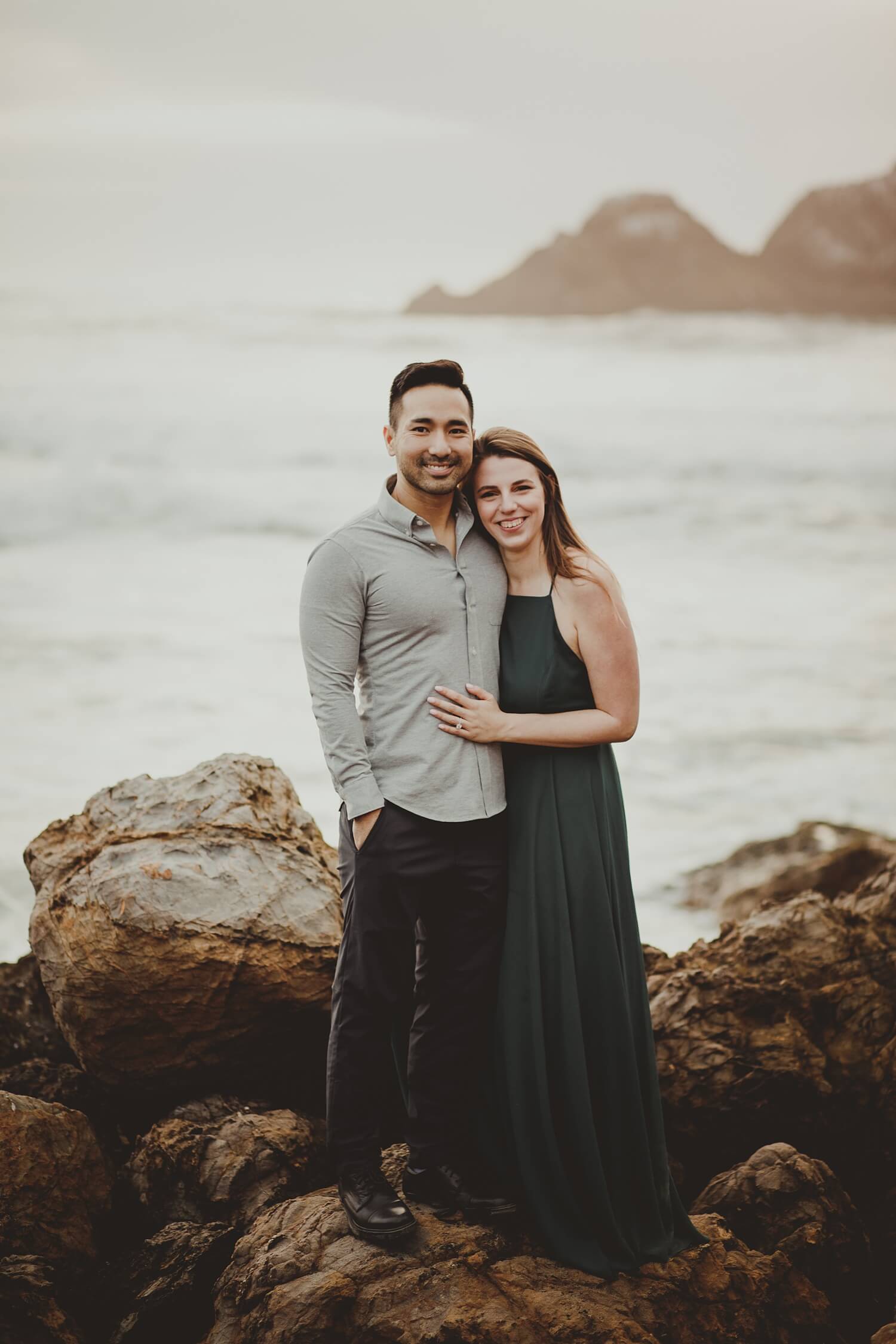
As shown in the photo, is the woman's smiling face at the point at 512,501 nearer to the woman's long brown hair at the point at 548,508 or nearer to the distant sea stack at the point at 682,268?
the woman's long brown hair at the point at 548,508

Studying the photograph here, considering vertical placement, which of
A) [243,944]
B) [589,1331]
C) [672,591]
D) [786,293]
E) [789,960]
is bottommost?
[589,1331]

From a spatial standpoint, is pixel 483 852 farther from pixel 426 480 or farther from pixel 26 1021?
pixel 26 1021

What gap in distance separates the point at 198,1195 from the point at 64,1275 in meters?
0.37

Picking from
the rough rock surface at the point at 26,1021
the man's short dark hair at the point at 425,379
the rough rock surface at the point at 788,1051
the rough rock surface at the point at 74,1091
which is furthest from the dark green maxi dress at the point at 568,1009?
the rough rock surface at the point at 26,1021

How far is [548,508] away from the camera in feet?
9.16

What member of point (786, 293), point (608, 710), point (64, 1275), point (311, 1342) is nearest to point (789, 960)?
point (608, 710)

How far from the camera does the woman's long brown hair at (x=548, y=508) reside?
108 inches

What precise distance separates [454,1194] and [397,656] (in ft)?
4.30

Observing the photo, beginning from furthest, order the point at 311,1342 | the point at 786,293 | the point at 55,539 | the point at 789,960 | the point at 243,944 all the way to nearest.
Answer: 1. the point at 786,293
2. the point at 55,539
3. the point at 789,960
4. the point at 243,944
5. the point at 311,1342

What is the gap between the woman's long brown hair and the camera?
2752 mm

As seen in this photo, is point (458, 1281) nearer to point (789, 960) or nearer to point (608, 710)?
point (608, 710)

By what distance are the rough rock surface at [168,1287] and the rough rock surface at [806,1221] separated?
1.32 metres

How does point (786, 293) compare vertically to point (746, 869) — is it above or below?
above

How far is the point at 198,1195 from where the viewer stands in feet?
9.86
